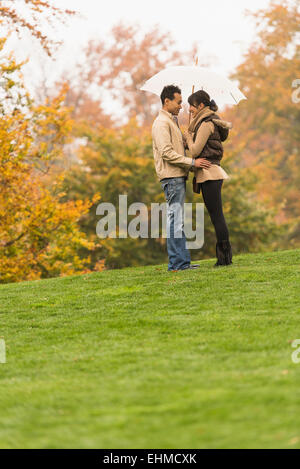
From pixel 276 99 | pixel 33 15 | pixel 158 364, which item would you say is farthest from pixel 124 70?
pixel 158 364

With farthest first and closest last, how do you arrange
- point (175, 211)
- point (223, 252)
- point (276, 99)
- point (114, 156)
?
point (276, 99)
point (114, 156)
point (223, 252)
point (175, 211)

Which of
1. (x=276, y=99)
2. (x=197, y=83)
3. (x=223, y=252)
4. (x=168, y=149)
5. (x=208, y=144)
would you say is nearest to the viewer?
(x=168, y=149)

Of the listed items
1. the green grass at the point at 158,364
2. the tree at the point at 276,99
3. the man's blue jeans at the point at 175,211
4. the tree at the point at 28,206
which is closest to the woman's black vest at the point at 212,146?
the man's blue jeans at the point at 175,211

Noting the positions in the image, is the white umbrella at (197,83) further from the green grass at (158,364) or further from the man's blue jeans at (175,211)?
the green grass at (158,364)

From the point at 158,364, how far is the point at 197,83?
4459mm

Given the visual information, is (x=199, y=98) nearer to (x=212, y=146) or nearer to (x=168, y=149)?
(x=212, y=146)

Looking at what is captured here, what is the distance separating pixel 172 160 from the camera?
766 centimetres

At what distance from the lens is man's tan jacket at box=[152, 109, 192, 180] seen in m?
7.64

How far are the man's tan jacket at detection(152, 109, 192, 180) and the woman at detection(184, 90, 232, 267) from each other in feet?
0.48

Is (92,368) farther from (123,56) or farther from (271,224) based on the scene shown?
(123,56)

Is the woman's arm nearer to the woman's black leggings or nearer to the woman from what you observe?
the woman

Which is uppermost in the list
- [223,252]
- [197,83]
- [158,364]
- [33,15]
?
[33,15]

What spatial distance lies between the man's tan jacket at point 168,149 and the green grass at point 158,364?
1.25 meters

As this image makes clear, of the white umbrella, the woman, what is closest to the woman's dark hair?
the woman
